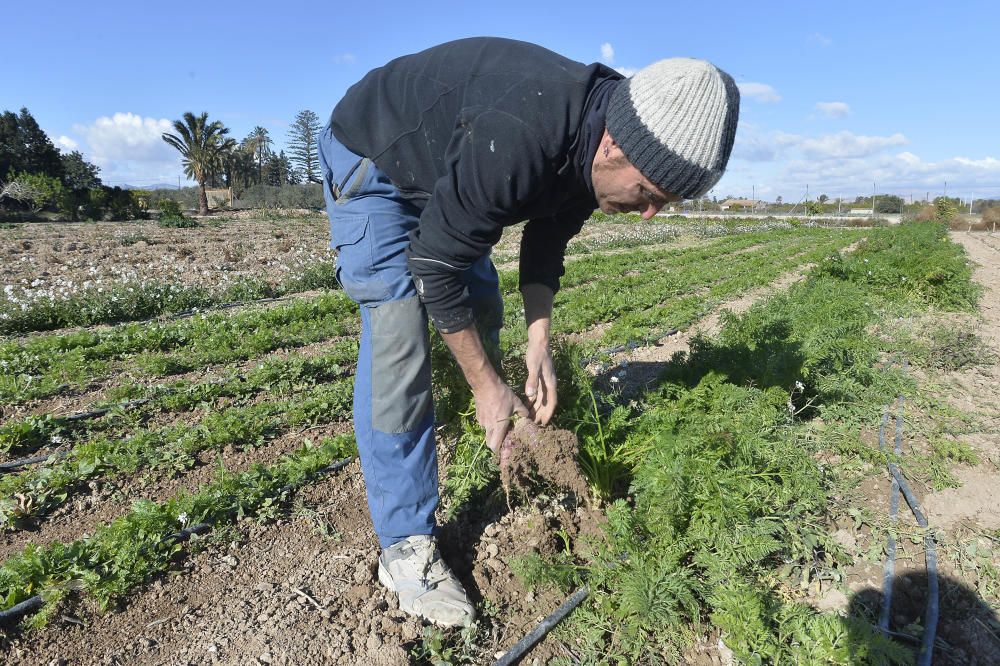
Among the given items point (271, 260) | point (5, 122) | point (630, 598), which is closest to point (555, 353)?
point (630, 598)

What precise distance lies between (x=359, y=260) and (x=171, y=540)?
169cm

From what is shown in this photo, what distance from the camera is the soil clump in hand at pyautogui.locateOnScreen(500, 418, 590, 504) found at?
2.30m

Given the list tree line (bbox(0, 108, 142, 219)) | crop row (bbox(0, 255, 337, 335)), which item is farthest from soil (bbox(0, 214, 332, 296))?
tree line (bbox(0, 108, 142, 219))

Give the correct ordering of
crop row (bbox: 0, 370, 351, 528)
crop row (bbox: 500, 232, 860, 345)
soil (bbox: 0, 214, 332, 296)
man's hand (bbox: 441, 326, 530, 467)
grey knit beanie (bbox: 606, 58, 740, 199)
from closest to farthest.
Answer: grey knit beanie (bbox: 606, 58, 740, 199), man's hand (bbox: 441, 326, 530, 467), crop row (bbox: 0, 370, 351, 528), crop row (bbox: 500, 232, 860, 345), soil (bbox: 0, 214, 332, 296)

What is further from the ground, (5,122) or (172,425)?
(5,122)

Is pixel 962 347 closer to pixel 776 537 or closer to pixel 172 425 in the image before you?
pixel 776 537

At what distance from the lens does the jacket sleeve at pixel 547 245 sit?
256cm

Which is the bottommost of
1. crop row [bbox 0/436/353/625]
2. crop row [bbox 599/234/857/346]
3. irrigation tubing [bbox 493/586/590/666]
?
irrigation tubing [bbox 493/586/590/666]

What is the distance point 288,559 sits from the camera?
2.68 m

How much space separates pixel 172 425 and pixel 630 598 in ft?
11.6

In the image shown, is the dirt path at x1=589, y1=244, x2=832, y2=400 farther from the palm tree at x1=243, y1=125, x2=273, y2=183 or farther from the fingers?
the palm tree at x1=243, y1=125, x2=273, y2=183

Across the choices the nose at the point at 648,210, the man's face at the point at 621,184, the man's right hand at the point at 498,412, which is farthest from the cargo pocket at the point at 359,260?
the nose at the point at 648,210

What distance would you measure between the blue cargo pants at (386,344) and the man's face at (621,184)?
72 cm

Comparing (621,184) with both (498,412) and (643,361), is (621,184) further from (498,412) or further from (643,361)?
(643,361)
